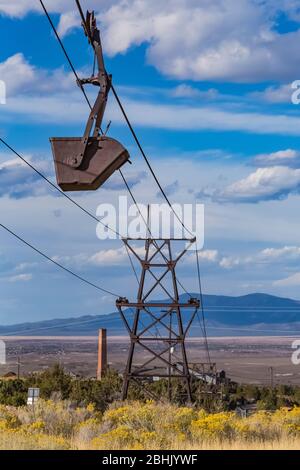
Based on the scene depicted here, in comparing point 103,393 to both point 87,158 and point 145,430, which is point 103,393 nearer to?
point 145,430

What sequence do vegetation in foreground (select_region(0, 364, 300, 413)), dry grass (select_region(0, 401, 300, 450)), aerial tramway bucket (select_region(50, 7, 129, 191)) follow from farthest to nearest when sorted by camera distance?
1. vegetation in foreground (select_region(0, 364, 300, 413))
2. dry grass (select_region(0, 401, 300, 450))
3. aerial tramway bucket (select_region(50, 7, 129, 191))

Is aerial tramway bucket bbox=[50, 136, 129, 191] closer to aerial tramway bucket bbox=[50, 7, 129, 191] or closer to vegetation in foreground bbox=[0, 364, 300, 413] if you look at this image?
aerial tramway bucket bbox=[50, 7, 129, 191]

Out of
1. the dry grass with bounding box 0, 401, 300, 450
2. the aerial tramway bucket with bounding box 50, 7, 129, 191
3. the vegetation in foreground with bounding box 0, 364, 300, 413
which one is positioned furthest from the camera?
the vegetation in foreground with bounding box 0, 364, 300, 413

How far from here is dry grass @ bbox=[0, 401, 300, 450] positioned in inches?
719

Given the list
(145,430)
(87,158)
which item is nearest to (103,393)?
(145,430)

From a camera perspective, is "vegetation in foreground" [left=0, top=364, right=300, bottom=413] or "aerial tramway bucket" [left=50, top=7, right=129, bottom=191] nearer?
"aerial tramway bucket" [left=50, top=7, right=129, bottom=191]

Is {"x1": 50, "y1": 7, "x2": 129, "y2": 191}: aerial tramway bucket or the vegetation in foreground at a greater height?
{"x1": 50, "y1": 7, "x2": 129, "y2": 191}: aerial tramway bucket

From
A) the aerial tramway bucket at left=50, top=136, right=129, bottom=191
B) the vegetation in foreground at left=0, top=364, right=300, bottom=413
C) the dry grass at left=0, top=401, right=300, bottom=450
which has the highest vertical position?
the aerial tramway bucket at left=50, top=136, right=129, bottom=191

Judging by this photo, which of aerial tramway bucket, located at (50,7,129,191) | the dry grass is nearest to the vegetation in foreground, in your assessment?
the dry grass

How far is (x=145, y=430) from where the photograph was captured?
2098cm

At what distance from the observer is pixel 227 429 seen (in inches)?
851
